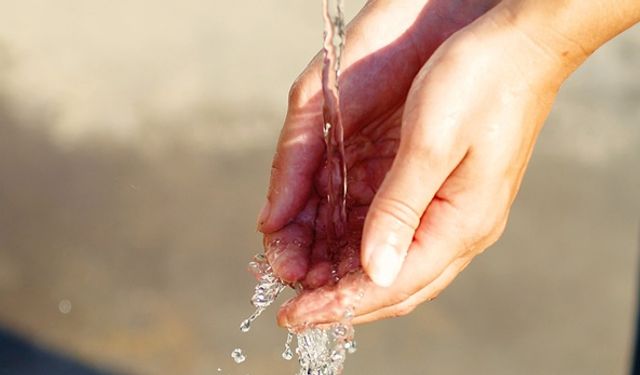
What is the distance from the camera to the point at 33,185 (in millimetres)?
1927

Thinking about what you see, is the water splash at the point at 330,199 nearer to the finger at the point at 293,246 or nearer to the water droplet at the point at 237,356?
the finger at the point at 293,246

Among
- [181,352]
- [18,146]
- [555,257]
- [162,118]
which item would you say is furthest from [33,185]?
[555,257]

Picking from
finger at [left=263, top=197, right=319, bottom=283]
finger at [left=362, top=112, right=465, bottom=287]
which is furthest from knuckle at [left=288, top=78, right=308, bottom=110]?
finger at [left=362, top=112, right=465, bottom=287]

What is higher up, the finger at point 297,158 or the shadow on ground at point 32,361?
the finger at point 297,158

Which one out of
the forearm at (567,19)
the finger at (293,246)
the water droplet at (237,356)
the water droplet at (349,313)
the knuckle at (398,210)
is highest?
the forearm at (567,19)

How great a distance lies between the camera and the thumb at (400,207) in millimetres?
941

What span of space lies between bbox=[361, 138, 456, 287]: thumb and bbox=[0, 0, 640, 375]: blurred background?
2.45ft

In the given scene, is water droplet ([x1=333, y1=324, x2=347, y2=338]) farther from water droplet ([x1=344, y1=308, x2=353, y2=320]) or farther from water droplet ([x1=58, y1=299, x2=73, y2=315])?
water droplet ([x1=58, y1=299, x2=73, y2=315])

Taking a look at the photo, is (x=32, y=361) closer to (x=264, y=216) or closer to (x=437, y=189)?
(x=264, y=216)

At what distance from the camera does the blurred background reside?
1.69 m

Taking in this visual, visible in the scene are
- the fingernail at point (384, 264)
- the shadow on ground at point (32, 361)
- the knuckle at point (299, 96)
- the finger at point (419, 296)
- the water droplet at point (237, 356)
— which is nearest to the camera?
the fingernail at point (384, 264)

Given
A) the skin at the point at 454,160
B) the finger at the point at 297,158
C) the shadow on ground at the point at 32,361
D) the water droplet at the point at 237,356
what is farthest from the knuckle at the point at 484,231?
the shadow on ground at the point at 32,361

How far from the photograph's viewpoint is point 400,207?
3.14 feet

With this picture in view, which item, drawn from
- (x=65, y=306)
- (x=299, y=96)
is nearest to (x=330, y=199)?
(x=299, y=96)
